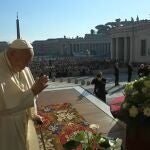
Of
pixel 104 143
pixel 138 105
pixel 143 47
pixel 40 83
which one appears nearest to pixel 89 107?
pixel 104 143

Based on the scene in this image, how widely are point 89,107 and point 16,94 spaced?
257 inches

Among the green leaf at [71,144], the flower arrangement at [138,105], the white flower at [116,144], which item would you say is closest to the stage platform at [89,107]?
the white flower at [116,144]

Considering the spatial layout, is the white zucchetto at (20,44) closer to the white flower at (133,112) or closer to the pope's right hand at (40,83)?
the pope's right hand at (40,83)

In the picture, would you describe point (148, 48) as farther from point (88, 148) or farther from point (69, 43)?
point (69, 43)

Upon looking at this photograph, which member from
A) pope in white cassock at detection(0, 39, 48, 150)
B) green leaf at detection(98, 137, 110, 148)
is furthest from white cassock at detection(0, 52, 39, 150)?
green leaf at detection(98, 137, 110, 148)

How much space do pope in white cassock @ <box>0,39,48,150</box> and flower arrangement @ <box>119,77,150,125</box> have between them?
0.84 metres

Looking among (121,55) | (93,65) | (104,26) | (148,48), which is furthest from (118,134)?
(104,26)

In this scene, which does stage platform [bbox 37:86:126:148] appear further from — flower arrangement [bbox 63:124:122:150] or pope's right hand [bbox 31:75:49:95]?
pope's right hand [bbox 31:75:49:95]

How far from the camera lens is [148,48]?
5225cm

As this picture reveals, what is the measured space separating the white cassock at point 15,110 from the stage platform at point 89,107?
343 centimetres

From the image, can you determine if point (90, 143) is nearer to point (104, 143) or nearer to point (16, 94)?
point (104, 143)

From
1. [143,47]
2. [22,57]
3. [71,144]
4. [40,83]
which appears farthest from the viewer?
[143,47]

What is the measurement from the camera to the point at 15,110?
3.33 metres

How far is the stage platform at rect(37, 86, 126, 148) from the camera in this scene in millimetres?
7398
